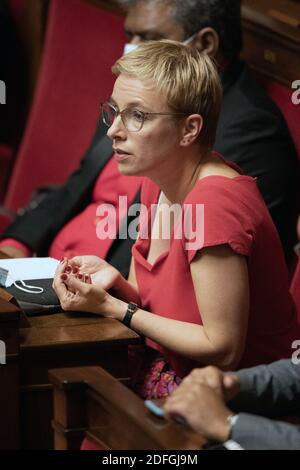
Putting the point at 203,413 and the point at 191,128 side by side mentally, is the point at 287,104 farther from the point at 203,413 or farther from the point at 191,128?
the point at 203,413

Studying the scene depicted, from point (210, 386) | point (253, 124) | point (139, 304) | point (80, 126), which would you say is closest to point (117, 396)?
point (210, 386)

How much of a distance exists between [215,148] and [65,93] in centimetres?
117

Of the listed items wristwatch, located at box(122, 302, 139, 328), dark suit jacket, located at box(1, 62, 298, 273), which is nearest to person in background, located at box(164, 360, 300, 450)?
wristwatch, located at box(122, 302, 139, 328)

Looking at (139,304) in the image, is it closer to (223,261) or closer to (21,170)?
(223,261)

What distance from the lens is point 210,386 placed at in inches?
67.3

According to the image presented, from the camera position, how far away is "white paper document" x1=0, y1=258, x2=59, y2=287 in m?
2.36

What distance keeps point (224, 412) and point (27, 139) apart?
245 centimetres

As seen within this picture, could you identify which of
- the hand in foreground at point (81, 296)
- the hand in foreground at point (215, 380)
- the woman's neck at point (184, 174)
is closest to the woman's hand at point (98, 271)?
the hand in foreground at point (81, 296)

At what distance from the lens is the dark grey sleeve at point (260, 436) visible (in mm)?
1637

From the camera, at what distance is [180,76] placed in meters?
2.24

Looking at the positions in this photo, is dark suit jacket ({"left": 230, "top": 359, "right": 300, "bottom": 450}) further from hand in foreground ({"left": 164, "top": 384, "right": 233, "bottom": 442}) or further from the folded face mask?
the folded face mask

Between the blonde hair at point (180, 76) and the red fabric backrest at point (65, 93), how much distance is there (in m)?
Result: 1.37

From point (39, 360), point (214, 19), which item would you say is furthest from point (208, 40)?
point (39, 360)
